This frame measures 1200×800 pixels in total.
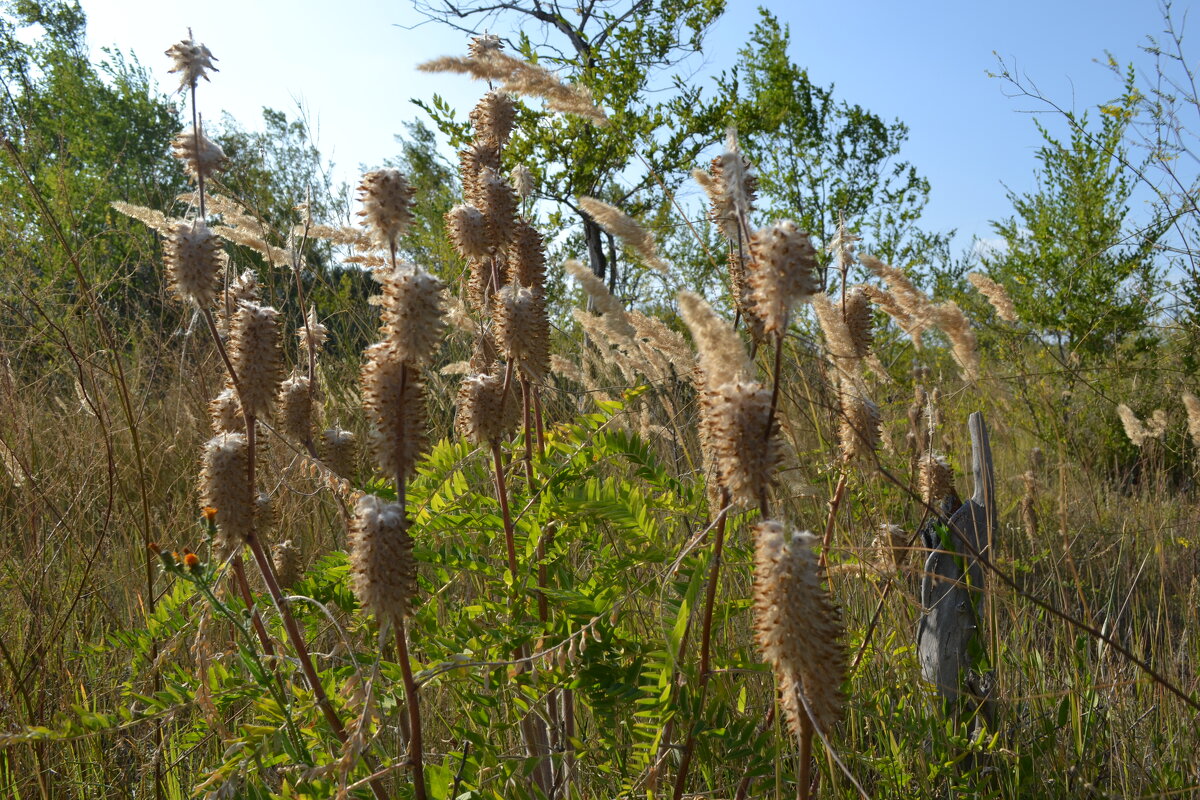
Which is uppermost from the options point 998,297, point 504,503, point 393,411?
point 998,297

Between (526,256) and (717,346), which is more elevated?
(526,256)

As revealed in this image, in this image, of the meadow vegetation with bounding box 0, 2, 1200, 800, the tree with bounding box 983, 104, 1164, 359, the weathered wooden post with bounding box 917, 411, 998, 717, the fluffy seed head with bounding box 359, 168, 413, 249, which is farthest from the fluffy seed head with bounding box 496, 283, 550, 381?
the tree with bounding box 983, 104, 1164, 359

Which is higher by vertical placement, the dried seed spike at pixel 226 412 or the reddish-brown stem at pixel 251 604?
the dried seed spike at pixel 226 412

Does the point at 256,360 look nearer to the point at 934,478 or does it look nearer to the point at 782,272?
the point at 782,272

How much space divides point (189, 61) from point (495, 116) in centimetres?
50

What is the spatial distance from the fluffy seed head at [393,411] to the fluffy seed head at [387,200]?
189 millimetres

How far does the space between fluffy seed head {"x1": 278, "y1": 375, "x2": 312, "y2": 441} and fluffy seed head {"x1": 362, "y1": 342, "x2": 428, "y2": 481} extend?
1.35ft

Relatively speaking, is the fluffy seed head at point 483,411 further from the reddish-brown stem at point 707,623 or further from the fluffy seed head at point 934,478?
the fluffy seed head at point 934,478

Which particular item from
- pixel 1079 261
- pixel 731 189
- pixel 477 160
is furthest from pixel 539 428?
pixel 1079 261

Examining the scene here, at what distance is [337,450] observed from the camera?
1.58m

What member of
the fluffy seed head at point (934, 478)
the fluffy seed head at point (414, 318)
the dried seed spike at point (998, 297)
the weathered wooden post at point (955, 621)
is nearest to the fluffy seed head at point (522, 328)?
the fluffy seed head at point (414, 318)

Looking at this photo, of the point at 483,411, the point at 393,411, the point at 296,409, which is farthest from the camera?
the point at 296,409

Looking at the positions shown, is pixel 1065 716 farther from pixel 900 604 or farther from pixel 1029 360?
pixel 1029 360

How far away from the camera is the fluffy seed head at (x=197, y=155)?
1.34 meters
